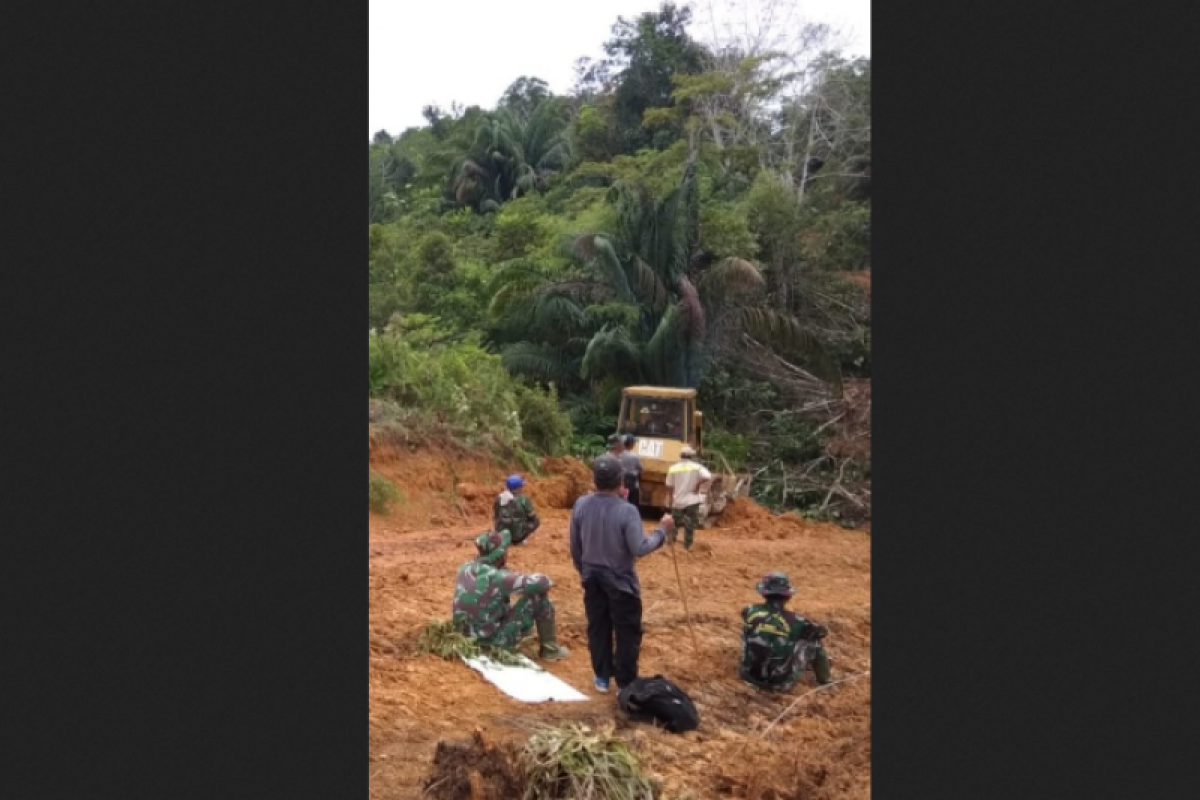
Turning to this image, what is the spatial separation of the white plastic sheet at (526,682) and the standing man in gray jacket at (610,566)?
0.69 feet

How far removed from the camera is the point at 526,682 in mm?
7332

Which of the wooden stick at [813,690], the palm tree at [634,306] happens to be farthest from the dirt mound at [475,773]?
the palm tree at [634,306]

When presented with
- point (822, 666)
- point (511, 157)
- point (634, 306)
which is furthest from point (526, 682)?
point (511, 157)

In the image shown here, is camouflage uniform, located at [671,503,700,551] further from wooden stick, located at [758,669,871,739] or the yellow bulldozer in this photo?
wooden stick, located at [758,669,871,739]

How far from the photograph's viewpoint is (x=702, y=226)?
25.2 ft

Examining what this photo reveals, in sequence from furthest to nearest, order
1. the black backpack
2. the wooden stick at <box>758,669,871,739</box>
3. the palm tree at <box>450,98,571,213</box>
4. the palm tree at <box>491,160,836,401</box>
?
the palm tree at <box>450,98,571,213</box>, the palm tree at <box>491,160,836,401</box>, the wooden stick at <box>758,669,871,739</box>, the black backpack

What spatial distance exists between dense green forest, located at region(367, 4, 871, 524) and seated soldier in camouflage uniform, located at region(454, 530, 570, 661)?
99 cm

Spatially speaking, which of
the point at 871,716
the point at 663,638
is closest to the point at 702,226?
the point at 663,638

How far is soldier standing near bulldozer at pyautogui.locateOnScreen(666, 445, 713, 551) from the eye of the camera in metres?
7.90

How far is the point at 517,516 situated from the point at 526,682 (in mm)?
1211

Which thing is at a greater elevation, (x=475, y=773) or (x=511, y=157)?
(x=511, y=157)

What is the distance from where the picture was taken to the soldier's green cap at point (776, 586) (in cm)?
721

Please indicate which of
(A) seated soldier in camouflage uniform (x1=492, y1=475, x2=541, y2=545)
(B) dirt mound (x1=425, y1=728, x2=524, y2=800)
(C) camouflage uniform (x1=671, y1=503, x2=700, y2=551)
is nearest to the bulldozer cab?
(C) camouflage uniform (x1=671, y1=503, x2=700, y2=551)

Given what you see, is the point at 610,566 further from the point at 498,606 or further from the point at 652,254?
the point at 652,254
